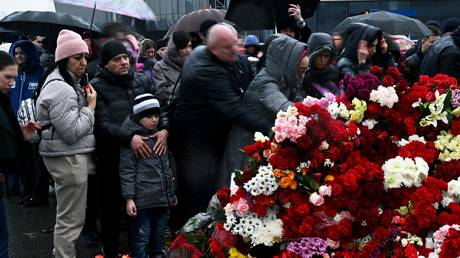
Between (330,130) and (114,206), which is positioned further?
(114,206)

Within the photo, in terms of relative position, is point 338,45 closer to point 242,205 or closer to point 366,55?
point 366,55

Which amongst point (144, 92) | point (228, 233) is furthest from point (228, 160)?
point (228, 233)

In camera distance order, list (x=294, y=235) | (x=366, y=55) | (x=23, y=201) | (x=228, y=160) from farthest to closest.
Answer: (x=23, y=201)
(x=366, y=55)
(x=228, y=160)
(x=294, y=235)

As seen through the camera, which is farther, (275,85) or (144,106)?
(144,106)

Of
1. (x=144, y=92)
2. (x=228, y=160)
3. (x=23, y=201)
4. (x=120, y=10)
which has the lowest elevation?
(x=23, y=201)

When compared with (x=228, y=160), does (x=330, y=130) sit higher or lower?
higher

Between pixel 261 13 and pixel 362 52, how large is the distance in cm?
161

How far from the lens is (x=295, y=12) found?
25.6 feet

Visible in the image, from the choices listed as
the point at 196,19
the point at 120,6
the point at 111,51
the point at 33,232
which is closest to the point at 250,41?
the point at 196,19

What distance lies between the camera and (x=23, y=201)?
895 centimetres

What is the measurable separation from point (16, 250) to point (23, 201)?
2164mm

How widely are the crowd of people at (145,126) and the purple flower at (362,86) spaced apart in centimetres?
101

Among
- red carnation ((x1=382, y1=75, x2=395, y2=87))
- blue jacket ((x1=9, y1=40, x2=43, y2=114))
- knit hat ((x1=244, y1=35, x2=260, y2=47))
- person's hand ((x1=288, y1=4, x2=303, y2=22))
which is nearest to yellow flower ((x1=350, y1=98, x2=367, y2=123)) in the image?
red carnation ((x1=382, y1=75, x2=395, y2=87))

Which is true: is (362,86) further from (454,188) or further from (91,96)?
(91,96)
